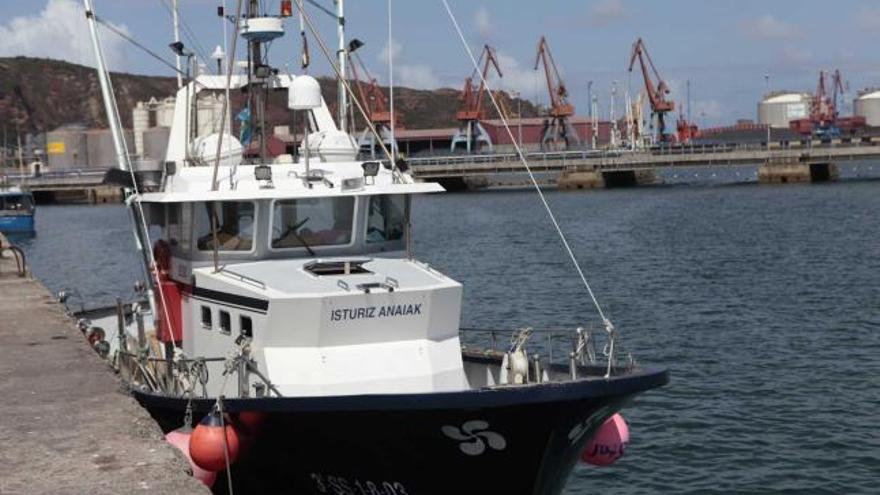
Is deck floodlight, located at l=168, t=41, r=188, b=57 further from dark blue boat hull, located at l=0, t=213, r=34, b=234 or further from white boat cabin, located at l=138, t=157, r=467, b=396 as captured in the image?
dark blue boat hull, located at l=0, t=213, r=34, b=234

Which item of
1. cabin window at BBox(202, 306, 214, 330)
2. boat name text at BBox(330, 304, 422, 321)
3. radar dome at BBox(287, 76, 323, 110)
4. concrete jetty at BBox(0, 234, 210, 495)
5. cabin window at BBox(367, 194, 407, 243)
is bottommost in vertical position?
concrete jetty at BBox(0, 234, 210, 495)

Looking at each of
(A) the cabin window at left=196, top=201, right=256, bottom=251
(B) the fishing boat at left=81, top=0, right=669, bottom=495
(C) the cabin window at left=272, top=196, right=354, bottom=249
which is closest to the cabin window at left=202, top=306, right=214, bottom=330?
(B) the fishing boat at left=81, top=0, right=669, bottom=495

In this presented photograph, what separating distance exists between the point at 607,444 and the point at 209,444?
4550 mm

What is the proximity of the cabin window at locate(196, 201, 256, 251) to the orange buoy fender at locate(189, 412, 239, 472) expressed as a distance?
286cm

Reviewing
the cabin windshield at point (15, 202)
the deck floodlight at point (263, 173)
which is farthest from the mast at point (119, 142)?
the cabin windshield at point (15, 202)

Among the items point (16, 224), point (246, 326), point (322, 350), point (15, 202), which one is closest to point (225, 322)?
point (246, 326)

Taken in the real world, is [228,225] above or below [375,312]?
above

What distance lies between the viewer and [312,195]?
47.5 ft

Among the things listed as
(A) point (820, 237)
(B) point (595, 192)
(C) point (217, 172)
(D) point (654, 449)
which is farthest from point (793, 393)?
(B) point (595, 192)

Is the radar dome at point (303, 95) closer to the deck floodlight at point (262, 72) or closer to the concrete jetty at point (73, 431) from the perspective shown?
the deck floodlight at point (262, 72)

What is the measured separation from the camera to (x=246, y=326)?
45.0 ft

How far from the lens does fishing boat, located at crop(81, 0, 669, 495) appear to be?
12.4 meters

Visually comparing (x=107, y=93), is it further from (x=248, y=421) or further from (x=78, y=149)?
(x=78, y=149)

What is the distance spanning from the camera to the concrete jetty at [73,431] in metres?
9.86
